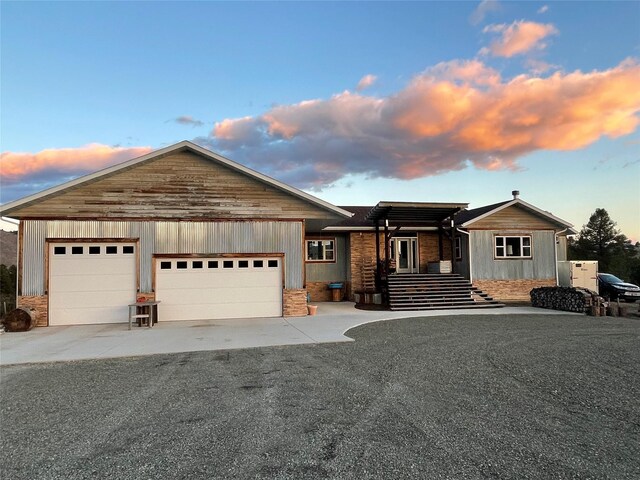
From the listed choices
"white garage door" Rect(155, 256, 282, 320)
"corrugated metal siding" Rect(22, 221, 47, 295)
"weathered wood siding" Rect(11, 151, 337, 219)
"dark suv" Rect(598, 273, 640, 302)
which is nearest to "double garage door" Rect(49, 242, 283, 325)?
"white garage door" Rect(155, 256, 282, 320)

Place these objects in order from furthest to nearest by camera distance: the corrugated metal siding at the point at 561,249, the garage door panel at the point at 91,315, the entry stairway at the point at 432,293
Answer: the corrugated metal siding at the point at 561,249
the entry stairway at the point at 432,293
the garage door panel at the point at 91,315

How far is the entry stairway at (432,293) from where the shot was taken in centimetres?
1644

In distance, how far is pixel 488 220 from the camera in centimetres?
1984

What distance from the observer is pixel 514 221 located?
20.1 m

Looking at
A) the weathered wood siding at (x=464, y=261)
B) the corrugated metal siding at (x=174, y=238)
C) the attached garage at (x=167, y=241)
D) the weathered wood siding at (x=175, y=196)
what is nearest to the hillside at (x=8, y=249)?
the corrugated metal siding at (x=174, y=238)

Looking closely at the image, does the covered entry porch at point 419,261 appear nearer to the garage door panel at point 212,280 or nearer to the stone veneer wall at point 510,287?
the stone veneer wall at point 510,287

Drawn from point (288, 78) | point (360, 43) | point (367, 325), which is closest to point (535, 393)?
point (367, 325)

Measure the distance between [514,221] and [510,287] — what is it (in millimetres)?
3307

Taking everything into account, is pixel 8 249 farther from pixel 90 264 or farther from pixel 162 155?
pixel 162 155

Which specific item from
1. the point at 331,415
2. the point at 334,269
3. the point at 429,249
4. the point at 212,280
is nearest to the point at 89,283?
the point at 212,280

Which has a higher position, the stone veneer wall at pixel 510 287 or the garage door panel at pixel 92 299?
the garage door panel at pixel 92 299

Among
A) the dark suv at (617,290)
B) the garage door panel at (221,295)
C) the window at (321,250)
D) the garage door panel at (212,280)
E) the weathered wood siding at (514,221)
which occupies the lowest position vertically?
the dark suv at (617,290)

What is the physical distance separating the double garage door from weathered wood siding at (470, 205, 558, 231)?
1118cm

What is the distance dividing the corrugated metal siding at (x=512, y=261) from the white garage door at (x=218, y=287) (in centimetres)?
1045
